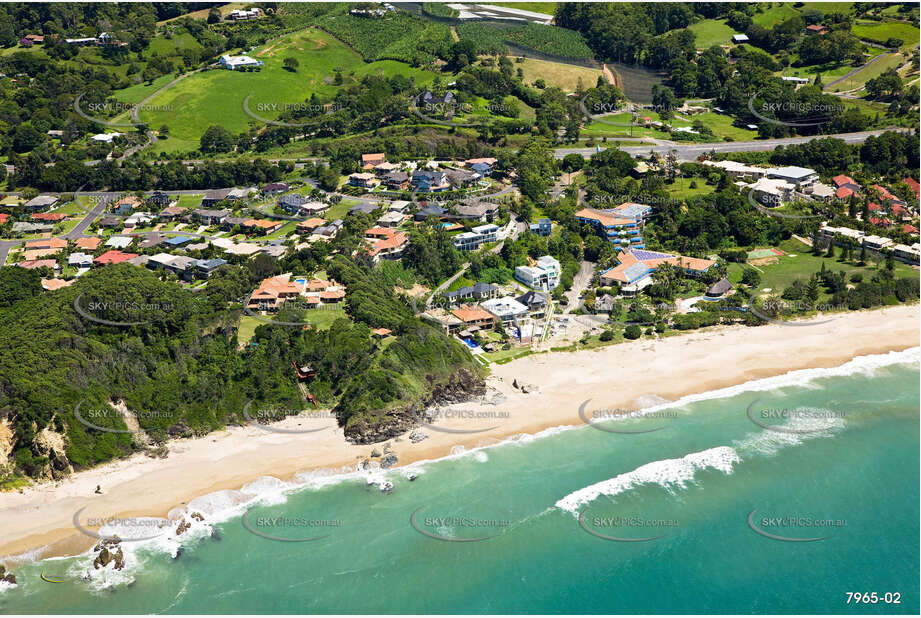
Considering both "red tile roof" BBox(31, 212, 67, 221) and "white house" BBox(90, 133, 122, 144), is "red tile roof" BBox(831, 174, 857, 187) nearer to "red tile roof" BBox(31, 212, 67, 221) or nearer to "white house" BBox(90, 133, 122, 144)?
"red tile roof" BBox(31, 212, 67, 221)

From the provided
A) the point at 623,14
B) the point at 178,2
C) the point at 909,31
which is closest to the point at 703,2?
the point at 623,14

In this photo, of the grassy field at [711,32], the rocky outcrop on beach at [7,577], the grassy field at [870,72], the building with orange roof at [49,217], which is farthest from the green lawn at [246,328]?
the grassy field at [711,32]

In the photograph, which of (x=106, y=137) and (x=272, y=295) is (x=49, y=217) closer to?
(x=106, y=137)

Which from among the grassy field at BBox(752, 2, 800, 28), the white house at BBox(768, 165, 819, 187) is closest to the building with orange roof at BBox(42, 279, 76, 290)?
the white house at BBox(768, 165, 819, 187)

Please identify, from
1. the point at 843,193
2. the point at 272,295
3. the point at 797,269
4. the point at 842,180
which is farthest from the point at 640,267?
the point at 272,295

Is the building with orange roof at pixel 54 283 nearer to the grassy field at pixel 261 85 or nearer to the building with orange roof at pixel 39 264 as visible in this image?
the building with orange roof at pixel 39 264
